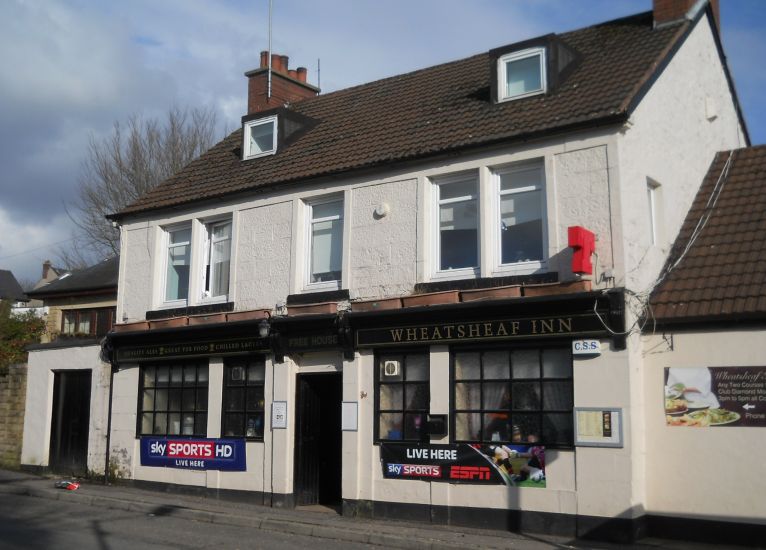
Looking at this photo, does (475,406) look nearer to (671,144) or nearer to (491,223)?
(491,223)

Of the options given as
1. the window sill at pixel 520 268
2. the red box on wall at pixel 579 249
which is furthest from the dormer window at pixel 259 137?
the red box on wall at pixel 579 249

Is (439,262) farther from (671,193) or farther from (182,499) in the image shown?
(182,499)

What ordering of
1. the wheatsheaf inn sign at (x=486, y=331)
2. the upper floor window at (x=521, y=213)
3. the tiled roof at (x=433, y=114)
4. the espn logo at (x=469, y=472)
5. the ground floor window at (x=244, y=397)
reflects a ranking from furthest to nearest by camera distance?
the ground floor window at (x=244, y=397) < the tiled roof at (x=433, y=114) < the upper floor window at (x=521, y=213) < the espn logo at (x=469, y=472) < the wheatsheaf inn sign at (x=486, y=331)

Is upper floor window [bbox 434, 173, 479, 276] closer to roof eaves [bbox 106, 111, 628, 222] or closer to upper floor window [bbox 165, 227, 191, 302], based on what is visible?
roof eaves [bbox 106, 111, 628, 222]

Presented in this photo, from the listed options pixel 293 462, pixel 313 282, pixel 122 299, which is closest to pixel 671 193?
pixel 313 282

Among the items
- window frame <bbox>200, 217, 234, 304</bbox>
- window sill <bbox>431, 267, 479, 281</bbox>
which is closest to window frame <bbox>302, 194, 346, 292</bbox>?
window frame <bbox>200, 217, 234, 304</bbox>

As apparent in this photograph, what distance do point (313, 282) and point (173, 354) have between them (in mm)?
3547

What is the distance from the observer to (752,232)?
40.1ft

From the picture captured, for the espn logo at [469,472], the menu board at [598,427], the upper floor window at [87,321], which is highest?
the upper floor window at [87,321]

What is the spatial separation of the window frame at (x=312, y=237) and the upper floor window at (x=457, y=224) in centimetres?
190

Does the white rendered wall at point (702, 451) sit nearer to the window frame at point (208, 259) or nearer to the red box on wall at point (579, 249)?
the red box on wall at point (579, 249)

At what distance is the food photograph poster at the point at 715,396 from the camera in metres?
10.6

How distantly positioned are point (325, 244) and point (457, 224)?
9.24 feet

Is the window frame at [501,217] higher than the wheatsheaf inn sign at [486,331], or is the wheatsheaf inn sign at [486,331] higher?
the window frame at [501,217]
